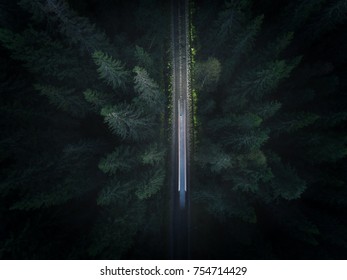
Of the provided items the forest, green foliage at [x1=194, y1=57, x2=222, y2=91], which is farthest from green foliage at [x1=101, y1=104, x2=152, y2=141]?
green foliage at [x1=194, y1=57, x2=222, y2=91]

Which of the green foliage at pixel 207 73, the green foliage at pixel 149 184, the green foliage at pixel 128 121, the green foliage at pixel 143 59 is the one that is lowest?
the green foliage at pixel 149 184

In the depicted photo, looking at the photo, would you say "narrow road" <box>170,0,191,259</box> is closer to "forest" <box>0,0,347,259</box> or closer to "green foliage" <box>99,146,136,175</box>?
"forest" <box>0,0,347,259</box>

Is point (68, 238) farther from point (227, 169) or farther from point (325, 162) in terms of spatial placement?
point (325, 162)

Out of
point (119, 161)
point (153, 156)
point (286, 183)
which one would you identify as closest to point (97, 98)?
point (119, 161)

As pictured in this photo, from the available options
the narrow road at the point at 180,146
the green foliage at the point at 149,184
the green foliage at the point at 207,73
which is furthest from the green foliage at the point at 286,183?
the green foliage at the point at 149,184

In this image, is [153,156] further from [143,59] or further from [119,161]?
[143,59]

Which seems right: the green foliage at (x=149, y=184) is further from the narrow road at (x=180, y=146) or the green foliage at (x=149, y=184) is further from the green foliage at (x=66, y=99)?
the green foliage at (x=66, y=99)
